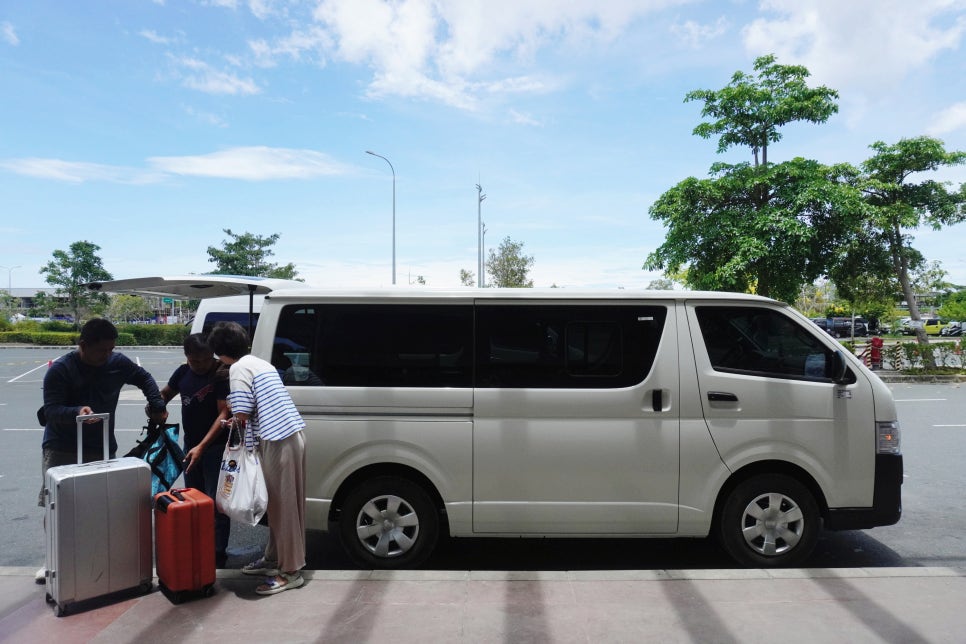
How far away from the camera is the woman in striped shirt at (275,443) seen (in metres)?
4.08

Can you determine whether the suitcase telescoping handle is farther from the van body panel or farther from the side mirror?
the side mirror

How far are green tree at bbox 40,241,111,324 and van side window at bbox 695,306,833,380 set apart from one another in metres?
58.0

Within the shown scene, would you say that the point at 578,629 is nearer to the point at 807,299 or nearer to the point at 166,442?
the point at 166,442

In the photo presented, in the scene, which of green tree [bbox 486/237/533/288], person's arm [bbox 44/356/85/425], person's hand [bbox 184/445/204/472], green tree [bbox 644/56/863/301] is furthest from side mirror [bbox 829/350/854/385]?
green tree [bbox 486/237/533/288]

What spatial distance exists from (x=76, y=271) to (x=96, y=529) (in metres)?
59.0

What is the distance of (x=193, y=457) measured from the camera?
14.3 ft

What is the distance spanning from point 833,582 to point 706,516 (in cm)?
82

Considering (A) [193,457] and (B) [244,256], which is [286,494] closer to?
(A) [193,457]

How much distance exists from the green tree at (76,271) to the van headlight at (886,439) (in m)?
58.7

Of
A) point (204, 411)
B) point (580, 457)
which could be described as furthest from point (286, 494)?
point (580, 457)

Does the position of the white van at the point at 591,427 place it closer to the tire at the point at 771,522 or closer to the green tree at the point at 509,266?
the tire at the point at 771,522

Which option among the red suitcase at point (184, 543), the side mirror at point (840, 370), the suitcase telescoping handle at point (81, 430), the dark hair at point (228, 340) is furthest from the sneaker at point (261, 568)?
the side mirror at point (840, 370)

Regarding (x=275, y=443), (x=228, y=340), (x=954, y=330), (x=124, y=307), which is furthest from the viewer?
(x=124, y=307)

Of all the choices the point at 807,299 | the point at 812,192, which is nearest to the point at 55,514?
the point at 812,192
